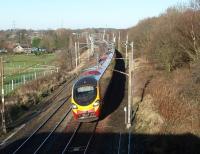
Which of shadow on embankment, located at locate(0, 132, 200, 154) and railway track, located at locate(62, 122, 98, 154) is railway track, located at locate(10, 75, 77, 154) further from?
railway track, located at locate(62, 122, 98, 154)

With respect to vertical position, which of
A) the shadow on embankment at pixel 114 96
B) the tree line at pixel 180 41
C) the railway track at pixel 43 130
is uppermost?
the tree line at pixel 180 41

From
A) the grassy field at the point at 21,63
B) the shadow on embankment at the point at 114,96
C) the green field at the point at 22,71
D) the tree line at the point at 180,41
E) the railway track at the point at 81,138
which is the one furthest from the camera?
the grassy field at the point at 21,63

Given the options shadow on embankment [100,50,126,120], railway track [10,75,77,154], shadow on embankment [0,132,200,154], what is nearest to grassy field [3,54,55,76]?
shadow on embankment [100,50,126,120]

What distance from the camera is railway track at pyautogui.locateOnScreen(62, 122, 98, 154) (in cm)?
1942

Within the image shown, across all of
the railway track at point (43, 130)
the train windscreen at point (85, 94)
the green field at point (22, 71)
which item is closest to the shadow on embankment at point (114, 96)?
the railway track at point (43, 130)

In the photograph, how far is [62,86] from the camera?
4344 cm

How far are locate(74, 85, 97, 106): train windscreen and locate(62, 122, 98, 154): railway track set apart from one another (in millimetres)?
1472

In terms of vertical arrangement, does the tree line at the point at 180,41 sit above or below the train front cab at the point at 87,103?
above

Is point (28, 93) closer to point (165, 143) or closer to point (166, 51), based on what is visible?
point (166, 51)

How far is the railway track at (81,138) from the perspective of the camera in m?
19.4

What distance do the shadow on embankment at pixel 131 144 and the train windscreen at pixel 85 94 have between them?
1.88 meters

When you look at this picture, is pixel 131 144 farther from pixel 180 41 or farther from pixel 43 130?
pixel 180 41

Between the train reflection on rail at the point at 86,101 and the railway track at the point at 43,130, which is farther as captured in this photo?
the train reflection on rail at the point at 86,101

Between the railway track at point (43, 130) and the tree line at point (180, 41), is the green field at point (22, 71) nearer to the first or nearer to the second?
the railway track at point (43, 130)
